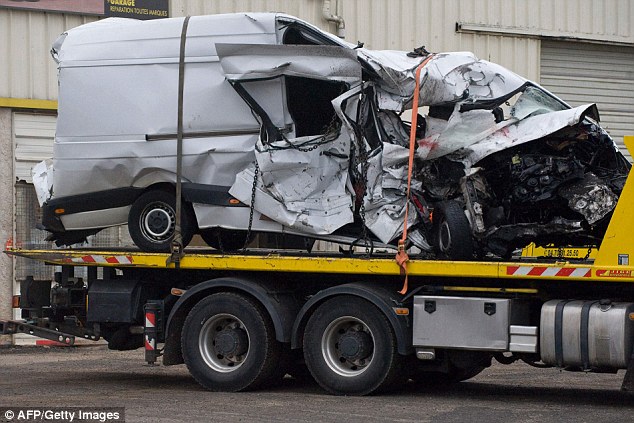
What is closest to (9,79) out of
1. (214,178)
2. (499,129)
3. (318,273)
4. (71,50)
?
(71,50)

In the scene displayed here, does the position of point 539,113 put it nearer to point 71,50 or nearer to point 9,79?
point 71,50

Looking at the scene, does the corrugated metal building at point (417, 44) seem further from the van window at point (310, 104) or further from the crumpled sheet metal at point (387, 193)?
the crumpled sheet metal at point (387, 193)

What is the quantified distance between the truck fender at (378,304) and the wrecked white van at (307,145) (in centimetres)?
53

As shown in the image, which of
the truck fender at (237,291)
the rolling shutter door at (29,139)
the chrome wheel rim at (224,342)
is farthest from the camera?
the rolling shutter door at (29,139)

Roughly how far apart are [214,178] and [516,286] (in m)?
3.26

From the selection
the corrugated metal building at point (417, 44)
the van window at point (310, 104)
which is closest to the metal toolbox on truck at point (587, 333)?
the van window at point (310, 104)

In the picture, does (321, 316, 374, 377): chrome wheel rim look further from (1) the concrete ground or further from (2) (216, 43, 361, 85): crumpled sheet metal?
(2) (216, 43, 361, 85): crumpled sheet metal

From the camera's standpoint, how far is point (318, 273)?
1186 cm

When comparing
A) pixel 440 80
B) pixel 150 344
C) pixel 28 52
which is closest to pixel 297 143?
pixel 440 80

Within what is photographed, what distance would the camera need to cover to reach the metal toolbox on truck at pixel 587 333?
33.8ft

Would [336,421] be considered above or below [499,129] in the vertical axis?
below

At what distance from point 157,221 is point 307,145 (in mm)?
1816

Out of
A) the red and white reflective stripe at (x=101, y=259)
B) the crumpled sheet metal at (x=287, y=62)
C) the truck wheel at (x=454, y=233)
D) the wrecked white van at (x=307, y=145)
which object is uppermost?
the crumpled sheet metal at (x=287, y=62)

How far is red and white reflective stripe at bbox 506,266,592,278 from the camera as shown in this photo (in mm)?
10367
